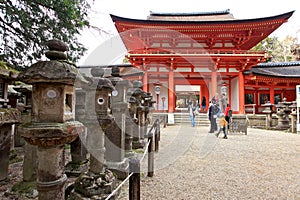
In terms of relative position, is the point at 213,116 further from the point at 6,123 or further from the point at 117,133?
the point at 6,123

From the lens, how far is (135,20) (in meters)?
12.1

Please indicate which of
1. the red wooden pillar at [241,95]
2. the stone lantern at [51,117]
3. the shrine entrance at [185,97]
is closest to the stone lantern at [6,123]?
the stone lantern at [51,117]

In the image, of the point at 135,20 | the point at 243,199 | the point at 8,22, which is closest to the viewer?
the point at 243,199

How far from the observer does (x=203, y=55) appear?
11930 millimetres

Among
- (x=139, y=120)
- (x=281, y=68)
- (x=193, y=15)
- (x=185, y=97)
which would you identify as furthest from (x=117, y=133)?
(x=185, y=97)

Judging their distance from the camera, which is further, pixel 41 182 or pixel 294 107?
pixel 294 107

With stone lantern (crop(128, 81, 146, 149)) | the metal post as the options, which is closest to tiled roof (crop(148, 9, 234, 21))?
stone lantern (crop(128, 81, 146, 149))

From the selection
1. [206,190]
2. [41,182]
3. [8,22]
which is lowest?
[206,190]

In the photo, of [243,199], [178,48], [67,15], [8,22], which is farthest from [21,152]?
[178,48]

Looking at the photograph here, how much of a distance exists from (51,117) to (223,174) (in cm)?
332

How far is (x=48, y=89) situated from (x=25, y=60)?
16.8 feet

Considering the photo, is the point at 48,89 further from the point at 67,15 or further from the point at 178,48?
the point at 178,48

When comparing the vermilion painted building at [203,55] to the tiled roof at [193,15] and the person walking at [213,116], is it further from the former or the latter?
the tiled roof at [193,15]

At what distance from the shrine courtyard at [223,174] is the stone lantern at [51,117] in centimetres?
147
